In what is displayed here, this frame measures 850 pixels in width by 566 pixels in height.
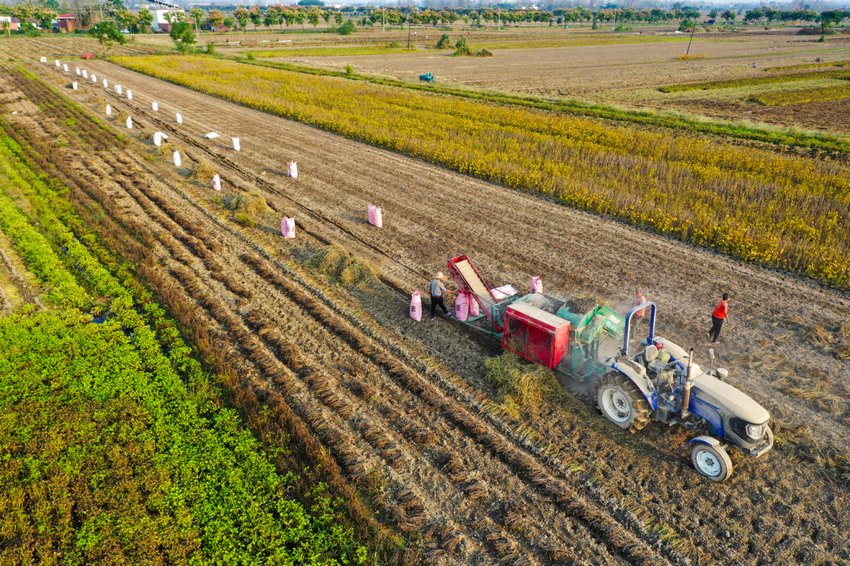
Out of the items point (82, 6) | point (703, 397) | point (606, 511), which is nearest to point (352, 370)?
point (606, 511)

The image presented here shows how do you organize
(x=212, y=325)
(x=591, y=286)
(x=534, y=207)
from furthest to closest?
(x=534, y=207) < (x=591, y=286) < (x=212, y=325)

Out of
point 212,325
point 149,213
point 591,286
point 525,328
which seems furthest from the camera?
point 149,213

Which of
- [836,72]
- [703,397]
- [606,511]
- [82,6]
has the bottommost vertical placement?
[606,511]

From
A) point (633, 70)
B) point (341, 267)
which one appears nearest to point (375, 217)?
point (341, 267)

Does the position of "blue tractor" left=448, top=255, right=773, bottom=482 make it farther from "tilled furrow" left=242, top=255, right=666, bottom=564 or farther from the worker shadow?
the worker shadow

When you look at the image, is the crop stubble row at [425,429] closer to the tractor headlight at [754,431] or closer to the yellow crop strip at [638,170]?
the tractor headlight at [754,431]

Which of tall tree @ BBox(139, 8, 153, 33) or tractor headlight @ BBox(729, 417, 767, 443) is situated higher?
tall tree @ BBox(139, 8, 153, 33)

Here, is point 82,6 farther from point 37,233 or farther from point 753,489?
point 753,489

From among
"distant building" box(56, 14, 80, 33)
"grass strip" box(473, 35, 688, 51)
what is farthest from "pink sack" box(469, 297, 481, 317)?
"distant building" box(56, 14, 80, 33)
